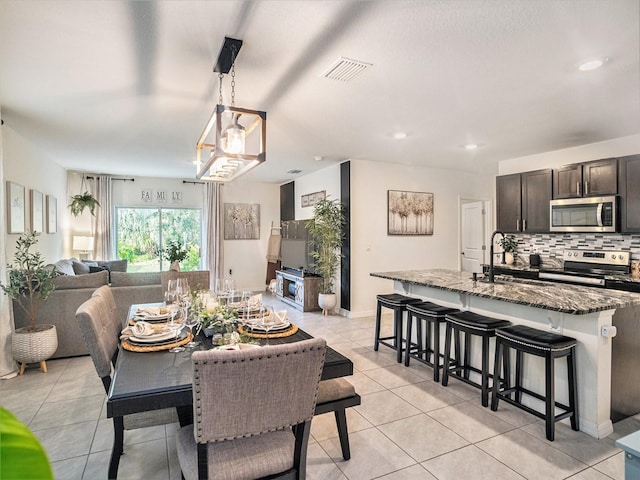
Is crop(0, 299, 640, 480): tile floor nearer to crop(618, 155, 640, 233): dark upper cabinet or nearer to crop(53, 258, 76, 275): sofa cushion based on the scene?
crop(53, 258, 76, 275): sofa cushion

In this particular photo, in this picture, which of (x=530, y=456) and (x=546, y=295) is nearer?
(x=530, y=456)

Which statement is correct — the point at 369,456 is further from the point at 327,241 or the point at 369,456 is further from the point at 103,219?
the point at 103,219

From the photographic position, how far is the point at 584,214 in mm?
4688

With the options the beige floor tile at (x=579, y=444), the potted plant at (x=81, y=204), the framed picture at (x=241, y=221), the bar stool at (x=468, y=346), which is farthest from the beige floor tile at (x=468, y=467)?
the framed picture at (x=241, y=221)

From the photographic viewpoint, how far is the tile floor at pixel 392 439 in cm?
219

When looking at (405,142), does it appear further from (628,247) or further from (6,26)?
(6,26)

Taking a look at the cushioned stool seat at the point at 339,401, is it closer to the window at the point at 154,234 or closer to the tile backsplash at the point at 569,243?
the tile backsplash at the point at 569,243

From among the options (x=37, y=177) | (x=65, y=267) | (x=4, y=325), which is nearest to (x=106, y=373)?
(x=4, y=325)

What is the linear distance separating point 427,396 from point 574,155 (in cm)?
395

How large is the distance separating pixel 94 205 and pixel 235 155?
575 centimetres

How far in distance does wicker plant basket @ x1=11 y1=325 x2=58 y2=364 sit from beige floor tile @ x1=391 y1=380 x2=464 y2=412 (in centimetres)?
333

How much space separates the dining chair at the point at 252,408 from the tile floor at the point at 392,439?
2.56 feet

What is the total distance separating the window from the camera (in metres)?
7.97

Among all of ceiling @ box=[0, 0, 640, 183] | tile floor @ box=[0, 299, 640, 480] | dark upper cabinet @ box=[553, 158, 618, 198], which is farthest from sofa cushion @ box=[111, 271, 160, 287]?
dark upper cabinet @ box=[553, 158, 618, 198]
